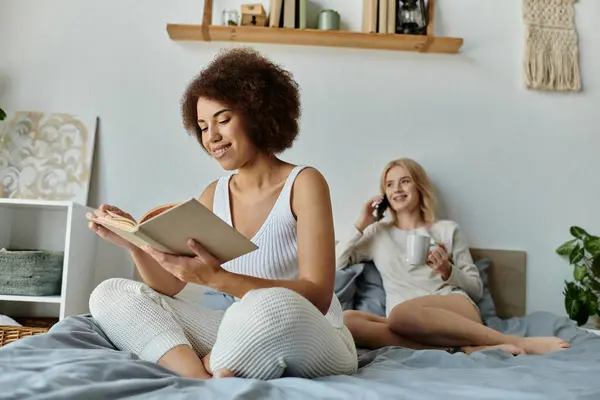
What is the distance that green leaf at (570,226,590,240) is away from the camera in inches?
103

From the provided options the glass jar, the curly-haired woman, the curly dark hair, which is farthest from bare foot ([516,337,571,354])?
the glass jar

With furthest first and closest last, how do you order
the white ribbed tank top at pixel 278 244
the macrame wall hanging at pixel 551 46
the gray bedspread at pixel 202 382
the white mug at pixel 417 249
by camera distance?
the macrame wall hanging at pixel 551 46 → the white mug at pixel 417 249 → the white ribbed tank top at pixel 278 244 → the gray bedspread at pixel 202 382

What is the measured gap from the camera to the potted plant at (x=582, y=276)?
2.52 metres

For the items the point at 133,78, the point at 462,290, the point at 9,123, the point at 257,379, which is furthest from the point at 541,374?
the point at 9,123

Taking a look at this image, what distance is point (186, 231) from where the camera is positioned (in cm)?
108

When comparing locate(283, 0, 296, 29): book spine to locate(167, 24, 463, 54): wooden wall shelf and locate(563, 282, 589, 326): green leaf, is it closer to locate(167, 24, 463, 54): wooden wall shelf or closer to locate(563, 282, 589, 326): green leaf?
locate(167, 24, 463, 54): wooden wall shelf

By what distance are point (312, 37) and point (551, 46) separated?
106 centimetres

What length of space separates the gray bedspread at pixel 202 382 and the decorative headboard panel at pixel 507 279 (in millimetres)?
1245

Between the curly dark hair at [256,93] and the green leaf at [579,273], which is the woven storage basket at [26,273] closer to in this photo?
the curly dark hair at [256,93]

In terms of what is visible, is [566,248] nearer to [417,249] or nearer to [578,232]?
[578,232]

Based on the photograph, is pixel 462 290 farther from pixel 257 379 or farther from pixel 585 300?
pixel 257 379

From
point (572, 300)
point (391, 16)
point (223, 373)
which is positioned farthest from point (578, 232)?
point (223, 373)

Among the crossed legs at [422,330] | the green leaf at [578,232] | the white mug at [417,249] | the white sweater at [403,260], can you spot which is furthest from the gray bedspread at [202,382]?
the green leaf at [578,232]

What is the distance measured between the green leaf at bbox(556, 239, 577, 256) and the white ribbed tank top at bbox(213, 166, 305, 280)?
1671mm
